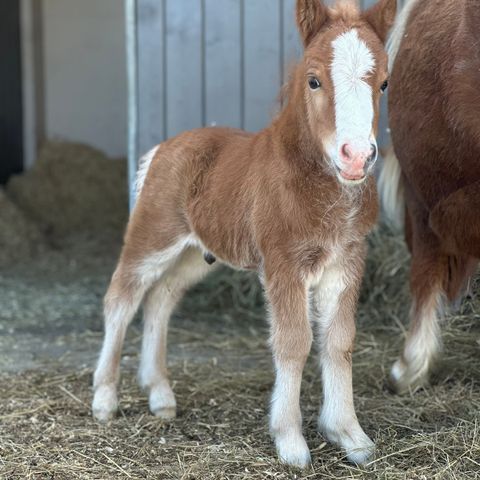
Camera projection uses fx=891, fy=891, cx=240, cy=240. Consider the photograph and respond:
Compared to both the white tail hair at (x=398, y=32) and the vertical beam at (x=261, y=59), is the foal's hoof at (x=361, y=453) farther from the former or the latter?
the vertical beam at (x=261, y=59)

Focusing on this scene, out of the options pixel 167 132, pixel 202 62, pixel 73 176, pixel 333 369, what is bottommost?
pixel 73 176

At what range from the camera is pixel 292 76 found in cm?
333

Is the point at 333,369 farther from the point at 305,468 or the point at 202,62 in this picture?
the point at 202,62

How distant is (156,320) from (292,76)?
1.33 metres

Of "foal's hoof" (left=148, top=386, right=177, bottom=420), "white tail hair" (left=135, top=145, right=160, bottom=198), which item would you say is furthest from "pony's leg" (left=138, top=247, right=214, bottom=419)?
"white tail hair" (left=135, top=145, right=160, bottom=198)

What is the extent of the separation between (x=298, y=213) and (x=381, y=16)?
2.50ft

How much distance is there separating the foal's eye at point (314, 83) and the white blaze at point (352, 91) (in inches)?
3.6

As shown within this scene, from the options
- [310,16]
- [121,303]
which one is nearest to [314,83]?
[310,16]

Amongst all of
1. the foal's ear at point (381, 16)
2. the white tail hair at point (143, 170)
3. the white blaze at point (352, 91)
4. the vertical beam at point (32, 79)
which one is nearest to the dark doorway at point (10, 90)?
the vertical beam at point (32, 79)

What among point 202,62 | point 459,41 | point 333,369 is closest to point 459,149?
point 459,41

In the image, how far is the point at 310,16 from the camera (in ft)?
10.2

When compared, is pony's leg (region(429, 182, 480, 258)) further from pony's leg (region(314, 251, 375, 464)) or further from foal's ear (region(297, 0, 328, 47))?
foal's ear (region(297, 0, 328, 47))

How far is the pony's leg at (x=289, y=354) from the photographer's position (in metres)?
3.20

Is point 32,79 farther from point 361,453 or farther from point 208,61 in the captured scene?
point 361,453
